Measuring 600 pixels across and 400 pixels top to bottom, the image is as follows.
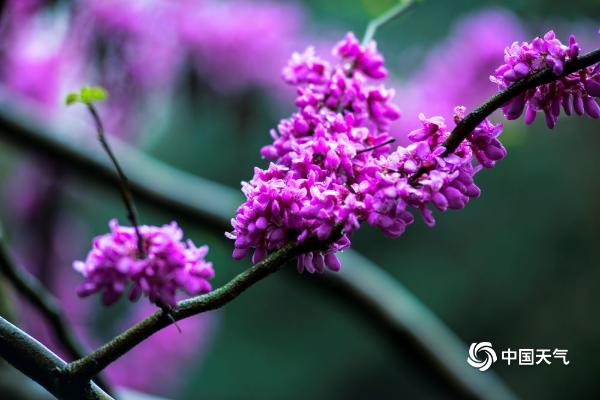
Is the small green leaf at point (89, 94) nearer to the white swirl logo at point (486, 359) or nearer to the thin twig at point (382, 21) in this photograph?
the thin twig at point (382, 21)

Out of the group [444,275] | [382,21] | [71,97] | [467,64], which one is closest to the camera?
[71,97]

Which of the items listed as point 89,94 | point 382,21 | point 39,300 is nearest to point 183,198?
point 39,300

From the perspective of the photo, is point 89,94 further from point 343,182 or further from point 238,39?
point 238,39

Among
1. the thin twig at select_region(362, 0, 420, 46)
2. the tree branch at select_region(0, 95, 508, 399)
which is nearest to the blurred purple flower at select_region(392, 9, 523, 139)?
the tree branch at select_region(0, 95, 508, 399)

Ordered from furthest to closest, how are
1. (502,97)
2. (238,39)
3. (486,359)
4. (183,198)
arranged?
(238,39) < (183,198) < (486,359) < (502,97)

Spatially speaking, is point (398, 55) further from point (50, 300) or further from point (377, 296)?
point (50, 300)

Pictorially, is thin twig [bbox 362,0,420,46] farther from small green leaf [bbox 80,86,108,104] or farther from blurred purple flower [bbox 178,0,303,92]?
blurred purple flower [bbox 178,0,303,92]
